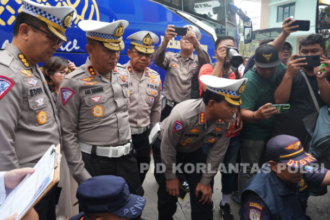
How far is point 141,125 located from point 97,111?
2.90ft

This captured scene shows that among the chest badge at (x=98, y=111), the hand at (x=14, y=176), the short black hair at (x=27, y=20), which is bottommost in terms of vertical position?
the hand at (x=14, y=176)

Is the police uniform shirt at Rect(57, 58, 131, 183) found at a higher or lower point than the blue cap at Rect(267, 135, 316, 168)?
higher

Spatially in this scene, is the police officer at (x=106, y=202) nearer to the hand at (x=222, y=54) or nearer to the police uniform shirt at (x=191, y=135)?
the police uniform shirt at (x=191, y=135)

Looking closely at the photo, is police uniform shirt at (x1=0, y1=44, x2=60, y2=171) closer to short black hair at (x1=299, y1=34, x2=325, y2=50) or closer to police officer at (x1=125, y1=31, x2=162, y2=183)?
police officer at (x1=125, y1=31, x2=162, y2=183)

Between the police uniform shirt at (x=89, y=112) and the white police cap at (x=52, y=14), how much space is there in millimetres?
428

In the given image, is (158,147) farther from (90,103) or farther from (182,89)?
(182,89)

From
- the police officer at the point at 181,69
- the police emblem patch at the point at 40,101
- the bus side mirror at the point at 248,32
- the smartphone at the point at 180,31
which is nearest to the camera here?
the police emblem patch at the point at 40,101

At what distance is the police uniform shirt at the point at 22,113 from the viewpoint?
132cm

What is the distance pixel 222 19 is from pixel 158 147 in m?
4.09

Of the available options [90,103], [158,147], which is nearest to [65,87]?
[90,103]

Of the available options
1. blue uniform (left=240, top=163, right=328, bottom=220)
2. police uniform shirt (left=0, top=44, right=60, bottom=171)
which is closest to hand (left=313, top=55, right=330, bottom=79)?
blue uniform (left=240, top=163, right=328, bottom=220)

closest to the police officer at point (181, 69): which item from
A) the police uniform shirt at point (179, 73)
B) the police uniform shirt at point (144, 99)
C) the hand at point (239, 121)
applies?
the police uniform shirt at point (179, 73)

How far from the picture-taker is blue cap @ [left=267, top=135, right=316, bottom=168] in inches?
71.7

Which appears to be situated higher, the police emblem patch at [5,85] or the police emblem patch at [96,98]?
the police emblem patch at [5,85]
